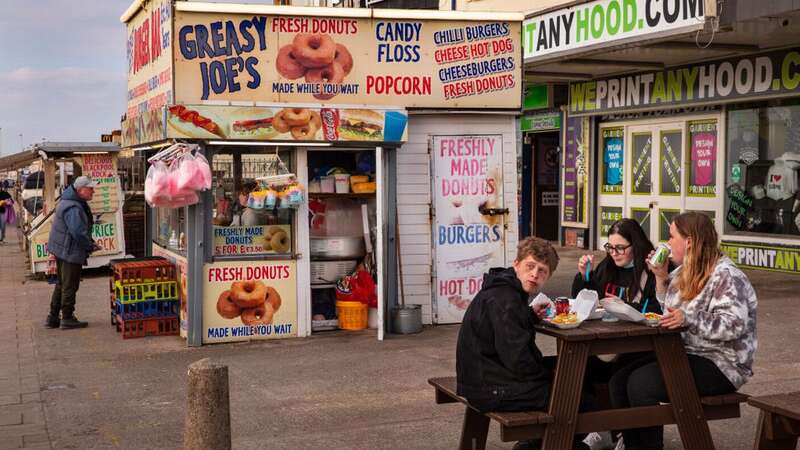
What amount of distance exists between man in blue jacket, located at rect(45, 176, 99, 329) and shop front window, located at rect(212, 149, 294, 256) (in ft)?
6.55

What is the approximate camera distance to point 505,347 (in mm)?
5191

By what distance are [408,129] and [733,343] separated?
6.04 metres

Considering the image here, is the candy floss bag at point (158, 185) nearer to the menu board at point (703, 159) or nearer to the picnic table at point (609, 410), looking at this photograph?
the picnic table at point (609, 410)

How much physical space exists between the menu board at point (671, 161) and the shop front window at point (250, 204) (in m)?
8.78

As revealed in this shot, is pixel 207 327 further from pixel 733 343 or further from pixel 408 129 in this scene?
pixel 733 343

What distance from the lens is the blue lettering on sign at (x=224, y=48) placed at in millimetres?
10078

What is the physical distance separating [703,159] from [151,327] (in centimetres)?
975

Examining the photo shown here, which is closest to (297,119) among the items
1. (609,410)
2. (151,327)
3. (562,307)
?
(151,327)

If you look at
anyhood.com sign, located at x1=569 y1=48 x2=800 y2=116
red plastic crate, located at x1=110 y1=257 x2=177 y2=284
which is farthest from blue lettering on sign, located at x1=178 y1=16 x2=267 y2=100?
anyhood.com sign, located at x1=569 y1=48 x2=800 y2=116

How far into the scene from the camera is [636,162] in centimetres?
1830

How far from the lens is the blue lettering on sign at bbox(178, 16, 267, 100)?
10078 mm

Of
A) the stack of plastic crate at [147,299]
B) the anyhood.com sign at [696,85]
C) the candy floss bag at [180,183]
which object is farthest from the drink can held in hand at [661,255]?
the anyhood.com sign at [696,85]

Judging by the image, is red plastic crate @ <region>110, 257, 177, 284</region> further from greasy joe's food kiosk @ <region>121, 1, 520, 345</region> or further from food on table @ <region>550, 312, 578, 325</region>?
food on table @ <region>550, 312, 578, 325</region>

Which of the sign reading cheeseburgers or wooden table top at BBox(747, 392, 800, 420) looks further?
the sign reading cheeseburgers
